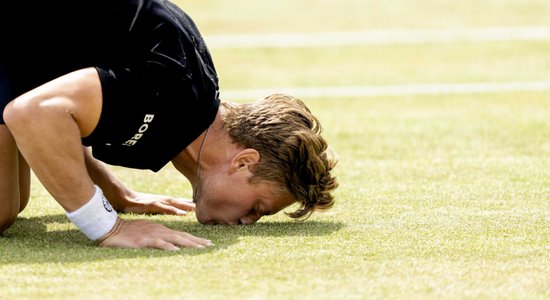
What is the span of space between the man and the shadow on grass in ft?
0.22

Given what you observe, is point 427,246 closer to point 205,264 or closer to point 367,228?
point 367,228

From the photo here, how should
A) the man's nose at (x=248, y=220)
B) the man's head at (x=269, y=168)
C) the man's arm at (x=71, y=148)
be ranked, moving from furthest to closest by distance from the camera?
the man's nose at (x=248, y=220), the man's head at (x=269, y=168), the man's arm at (x=71, y=148)

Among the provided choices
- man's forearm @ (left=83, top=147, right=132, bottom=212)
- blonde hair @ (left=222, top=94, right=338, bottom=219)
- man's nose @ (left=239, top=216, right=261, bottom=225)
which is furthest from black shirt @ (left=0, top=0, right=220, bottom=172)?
man's forearm @ (left=83, top=147, right=132, bottom=212)

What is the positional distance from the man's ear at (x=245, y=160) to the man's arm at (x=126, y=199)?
69 cm

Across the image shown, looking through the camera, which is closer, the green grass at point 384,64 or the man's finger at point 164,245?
the man's finger at point 164,245

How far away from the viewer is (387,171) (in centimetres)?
655

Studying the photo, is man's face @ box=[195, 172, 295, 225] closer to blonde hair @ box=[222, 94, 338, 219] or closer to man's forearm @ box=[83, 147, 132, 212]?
blonde hair @ box=[222, 94, 338, 219]

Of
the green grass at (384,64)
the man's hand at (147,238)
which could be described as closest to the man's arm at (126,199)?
the man's hand at (147,238)

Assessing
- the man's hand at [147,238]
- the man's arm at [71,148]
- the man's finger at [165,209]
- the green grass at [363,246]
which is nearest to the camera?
the green grass at [363,246]

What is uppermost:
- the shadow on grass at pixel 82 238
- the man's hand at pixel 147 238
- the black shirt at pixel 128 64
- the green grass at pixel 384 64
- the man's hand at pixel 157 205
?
the black shirt at pixel 128 64

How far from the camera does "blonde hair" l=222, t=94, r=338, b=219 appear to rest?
4.79 m

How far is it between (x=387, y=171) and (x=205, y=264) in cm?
257

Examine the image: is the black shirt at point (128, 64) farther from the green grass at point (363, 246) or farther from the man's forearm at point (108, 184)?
the man's forearm at point (108, 184)

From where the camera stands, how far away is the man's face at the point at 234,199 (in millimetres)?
4785
